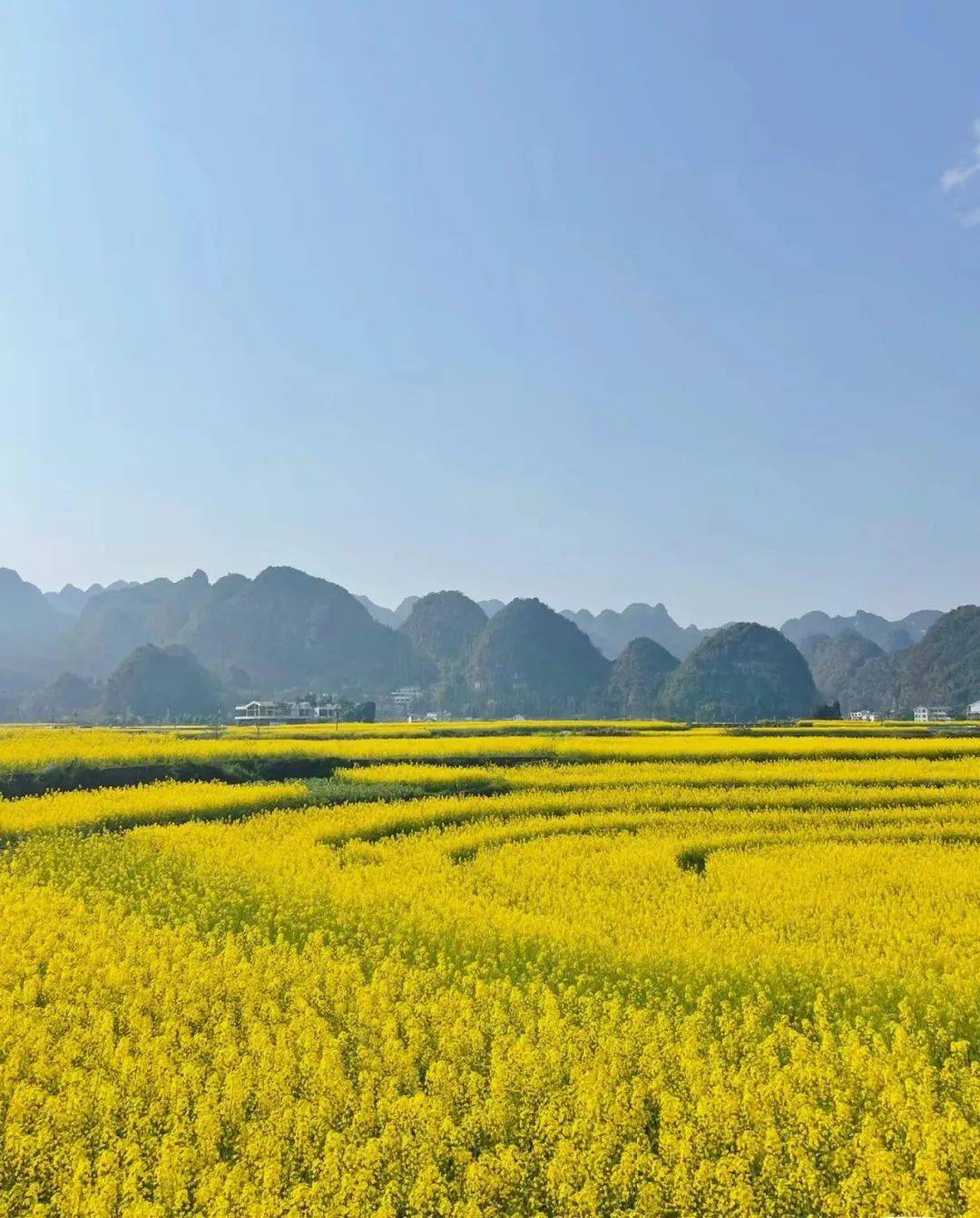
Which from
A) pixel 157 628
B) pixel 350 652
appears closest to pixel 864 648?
pixel 350 652

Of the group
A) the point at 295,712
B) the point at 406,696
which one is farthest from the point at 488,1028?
the point at 406,696

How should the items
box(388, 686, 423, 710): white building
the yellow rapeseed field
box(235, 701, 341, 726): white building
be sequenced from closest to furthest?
1. the yellow rapeseed field
2. box(235, 701, 341, 726): white building
3. box(388, 686, 423, 710): white building

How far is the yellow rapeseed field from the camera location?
3789mm

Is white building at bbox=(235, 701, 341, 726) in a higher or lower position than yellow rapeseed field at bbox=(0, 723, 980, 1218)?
lower

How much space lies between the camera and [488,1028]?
518 centimetres

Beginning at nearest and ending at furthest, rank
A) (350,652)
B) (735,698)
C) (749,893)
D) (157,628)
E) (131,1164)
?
(131,1164)
(749,893)
(735,698)
(350,652)
(157,628)

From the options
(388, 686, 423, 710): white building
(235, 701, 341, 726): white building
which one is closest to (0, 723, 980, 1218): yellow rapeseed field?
(235, 701, 341, 726): white building

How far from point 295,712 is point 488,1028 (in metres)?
62.3

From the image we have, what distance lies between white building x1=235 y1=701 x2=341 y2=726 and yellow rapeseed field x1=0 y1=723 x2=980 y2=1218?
4818 cm

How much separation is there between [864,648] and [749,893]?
→ 120 metres

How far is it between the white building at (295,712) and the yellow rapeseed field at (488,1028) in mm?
48179

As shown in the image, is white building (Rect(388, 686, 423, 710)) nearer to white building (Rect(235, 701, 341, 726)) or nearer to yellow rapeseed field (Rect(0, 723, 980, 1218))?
white building (Rect(235, 701, 341, 726))

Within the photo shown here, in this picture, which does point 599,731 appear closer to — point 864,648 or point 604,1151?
point 604,1151

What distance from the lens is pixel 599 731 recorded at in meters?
35.5
